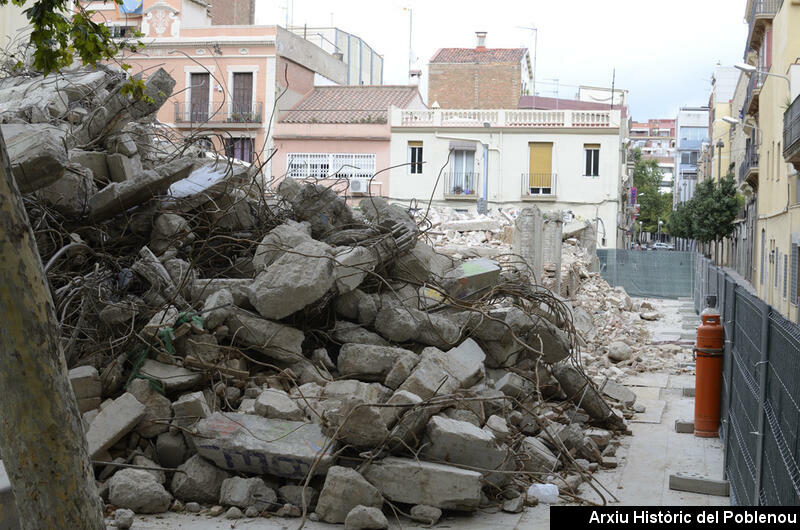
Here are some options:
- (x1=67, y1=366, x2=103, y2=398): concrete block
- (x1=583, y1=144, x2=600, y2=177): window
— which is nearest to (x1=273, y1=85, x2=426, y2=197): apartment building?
(x1=583, y1=144, x2=600, y2=177): window

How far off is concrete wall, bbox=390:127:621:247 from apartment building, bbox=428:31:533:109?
7.93m

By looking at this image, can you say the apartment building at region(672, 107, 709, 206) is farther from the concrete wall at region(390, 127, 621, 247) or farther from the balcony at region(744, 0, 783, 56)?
the concrete wall at region(390, 127, 621, 247)

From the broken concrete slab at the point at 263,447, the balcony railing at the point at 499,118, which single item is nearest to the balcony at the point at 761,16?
the balcony railing at the point at 499,118

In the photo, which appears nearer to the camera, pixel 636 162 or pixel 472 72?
pixel 472 72

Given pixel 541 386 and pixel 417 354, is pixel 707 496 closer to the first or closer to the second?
pixel 541 386

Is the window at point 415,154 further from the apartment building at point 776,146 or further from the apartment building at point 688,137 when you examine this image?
the apartment building at point 688,137

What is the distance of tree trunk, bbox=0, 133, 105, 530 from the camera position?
3641 mm

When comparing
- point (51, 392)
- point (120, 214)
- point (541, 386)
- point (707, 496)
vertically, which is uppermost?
point (120, 214)

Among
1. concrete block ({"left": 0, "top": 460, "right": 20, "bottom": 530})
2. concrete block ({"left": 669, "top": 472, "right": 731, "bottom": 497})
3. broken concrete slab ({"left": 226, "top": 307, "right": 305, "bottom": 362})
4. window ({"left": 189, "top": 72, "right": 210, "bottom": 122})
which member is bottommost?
concrete block ({"left": 669, "top": 472, "right": 731, "bottom": 497})

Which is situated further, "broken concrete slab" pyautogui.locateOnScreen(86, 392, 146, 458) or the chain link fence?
"broken concrete slab" pyautogui.locateOnScreen(86, 392, 146, 458)

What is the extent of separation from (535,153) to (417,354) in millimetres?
29663

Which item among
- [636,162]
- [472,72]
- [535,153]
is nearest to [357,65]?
[472,72]

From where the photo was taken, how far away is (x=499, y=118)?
36.3 meters

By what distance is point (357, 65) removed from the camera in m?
52.5
